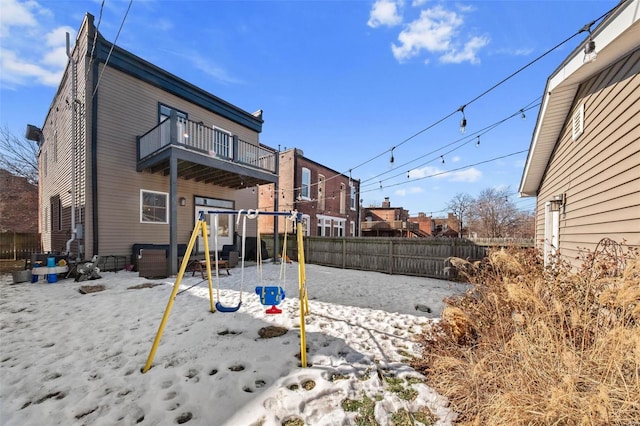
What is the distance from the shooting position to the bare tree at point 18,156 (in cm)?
1588

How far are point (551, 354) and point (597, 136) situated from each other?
399 cm

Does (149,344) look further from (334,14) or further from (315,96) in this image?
(315,96)

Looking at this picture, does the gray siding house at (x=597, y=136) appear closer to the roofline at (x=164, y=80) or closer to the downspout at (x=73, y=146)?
the roofline at (x=164, y=80)

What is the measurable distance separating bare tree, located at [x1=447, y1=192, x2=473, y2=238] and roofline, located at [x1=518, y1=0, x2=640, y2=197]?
87.4 ft

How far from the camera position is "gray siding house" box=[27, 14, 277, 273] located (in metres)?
7.56

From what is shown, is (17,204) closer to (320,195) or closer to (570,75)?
(320,195)

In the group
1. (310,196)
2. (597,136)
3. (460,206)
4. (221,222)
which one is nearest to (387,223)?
(310,196)

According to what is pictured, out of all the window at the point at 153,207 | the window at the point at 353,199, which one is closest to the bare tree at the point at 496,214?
the window at the point at 353,199

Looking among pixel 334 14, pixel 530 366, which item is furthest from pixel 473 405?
pixel 334 14

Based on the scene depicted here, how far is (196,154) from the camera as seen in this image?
7730 millimetres

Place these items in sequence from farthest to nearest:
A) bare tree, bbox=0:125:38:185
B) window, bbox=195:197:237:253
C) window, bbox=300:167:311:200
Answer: window, bbox=300:167:311:200 < bare tree, bbox=0:125:38:185 < window, bbox=195:197:237:253

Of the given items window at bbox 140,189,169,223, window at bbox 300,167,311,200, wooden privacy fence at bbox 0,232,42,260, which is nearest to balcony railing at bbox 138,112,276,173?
window at bbox 140,189,169,223

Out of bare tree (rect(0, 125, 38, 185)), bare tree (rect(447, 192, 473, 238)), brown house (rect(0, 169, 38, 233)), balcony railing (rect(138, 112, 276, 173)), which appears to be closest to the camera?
balcony railing (rect(138, 112, 276, 173))

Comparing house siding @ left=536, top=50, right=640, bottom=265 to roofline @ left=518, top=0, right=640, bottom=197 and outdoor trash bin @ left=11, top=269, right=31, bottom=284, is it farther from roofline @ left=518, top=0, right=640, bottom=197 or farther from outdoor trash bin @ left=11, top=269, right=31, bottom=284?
outdoor trash bin @ left=11, top=269, right=31, bottom=284
